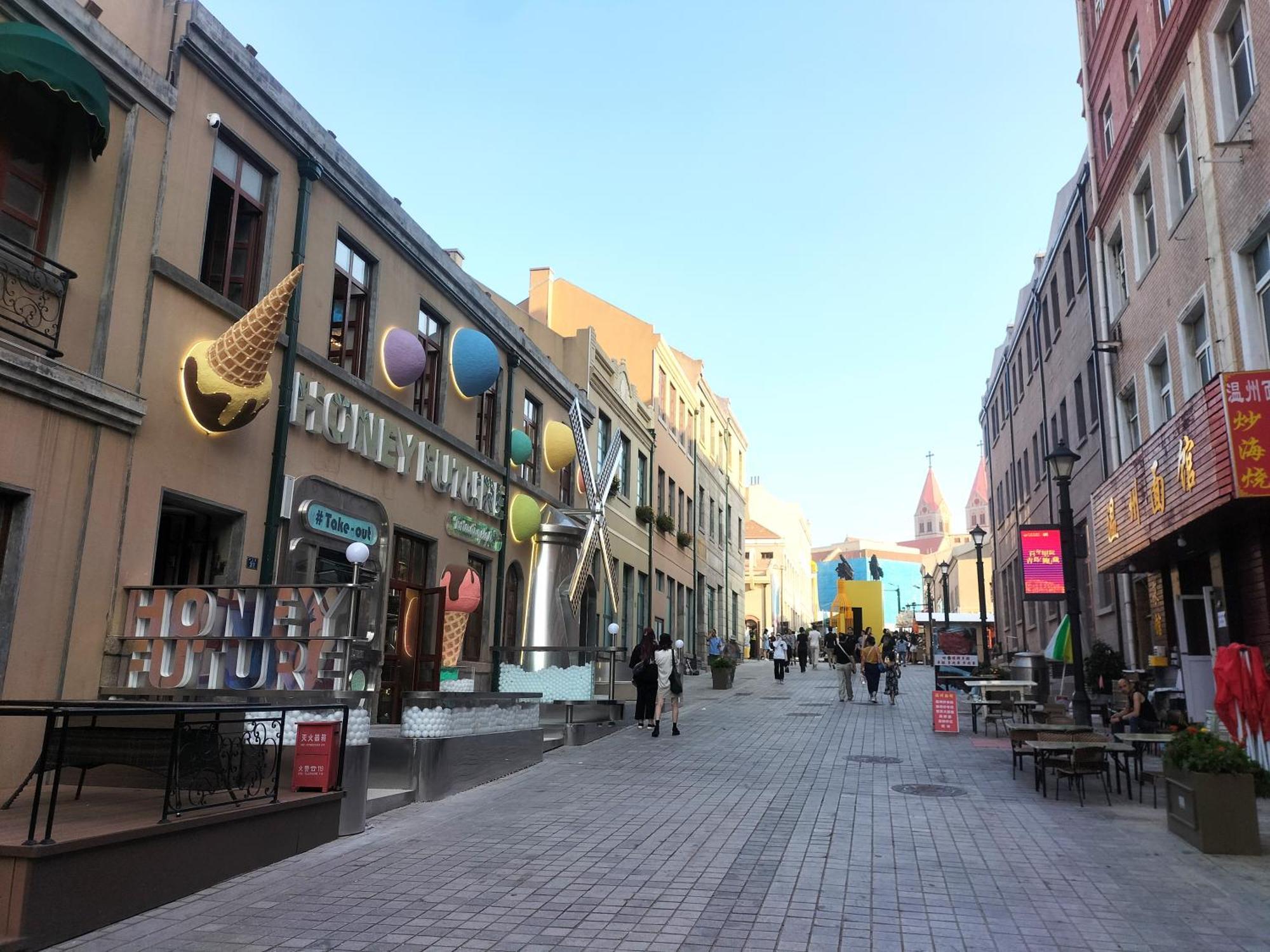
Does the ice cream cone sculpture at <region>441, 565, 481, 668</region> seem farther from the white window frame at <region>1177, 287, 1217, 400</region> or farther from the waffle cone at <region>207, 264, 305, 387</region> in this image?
the white window frame at <region>1177, 287, 1217, 400</region>

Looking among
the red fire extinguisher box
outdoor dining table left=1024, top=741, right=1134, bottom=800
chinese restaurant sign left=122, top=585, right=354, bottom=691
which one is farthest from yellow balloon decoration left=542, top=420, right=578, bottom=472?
the red fire extinguisher box

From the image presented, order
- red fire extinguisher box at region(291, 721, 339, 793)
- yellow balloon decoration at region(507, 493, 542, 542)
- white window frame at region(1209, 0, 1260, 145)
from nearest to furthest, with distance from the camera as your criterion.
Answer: red fire extinguisher box at region(291, 721, 339, 793)
white window frame at region(1209, 0, 1260, 145)
yellow balloon decoration at region(507, 493, 542, 542)

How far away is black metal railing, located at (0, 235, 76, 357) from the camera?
27.1 ft

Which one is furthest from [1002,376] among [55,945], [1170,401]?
[55,945]

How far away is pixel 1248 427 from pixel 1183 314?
5.62 m

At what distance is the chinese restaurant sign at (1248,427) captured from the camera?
1038 cm

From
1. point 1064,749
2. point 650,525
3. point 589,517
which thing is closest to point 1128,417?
point 589,517

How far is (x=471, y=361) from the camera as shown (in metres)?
17.3

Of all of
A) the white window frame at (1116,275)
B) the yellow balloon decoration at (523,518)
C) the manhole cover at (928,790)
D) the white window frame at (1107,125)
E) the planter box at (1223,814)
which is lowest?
the manhole cover at (928,790)

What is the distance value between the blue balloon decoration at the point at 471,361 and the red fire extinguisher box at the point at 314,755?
967 centimetres

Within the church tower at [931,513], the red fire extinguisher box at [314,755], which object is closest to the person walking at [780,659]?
the red fire extinguisher box at [314,755]

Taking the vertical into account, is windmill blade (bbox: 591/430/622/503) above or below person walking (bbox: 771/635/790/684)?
above

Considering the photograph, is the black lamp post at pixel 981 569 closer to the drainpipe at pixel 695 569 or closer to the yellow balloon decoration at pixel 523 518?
the yellow balloon decoration at pixel 523 518

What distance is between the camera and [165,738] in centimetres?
729
